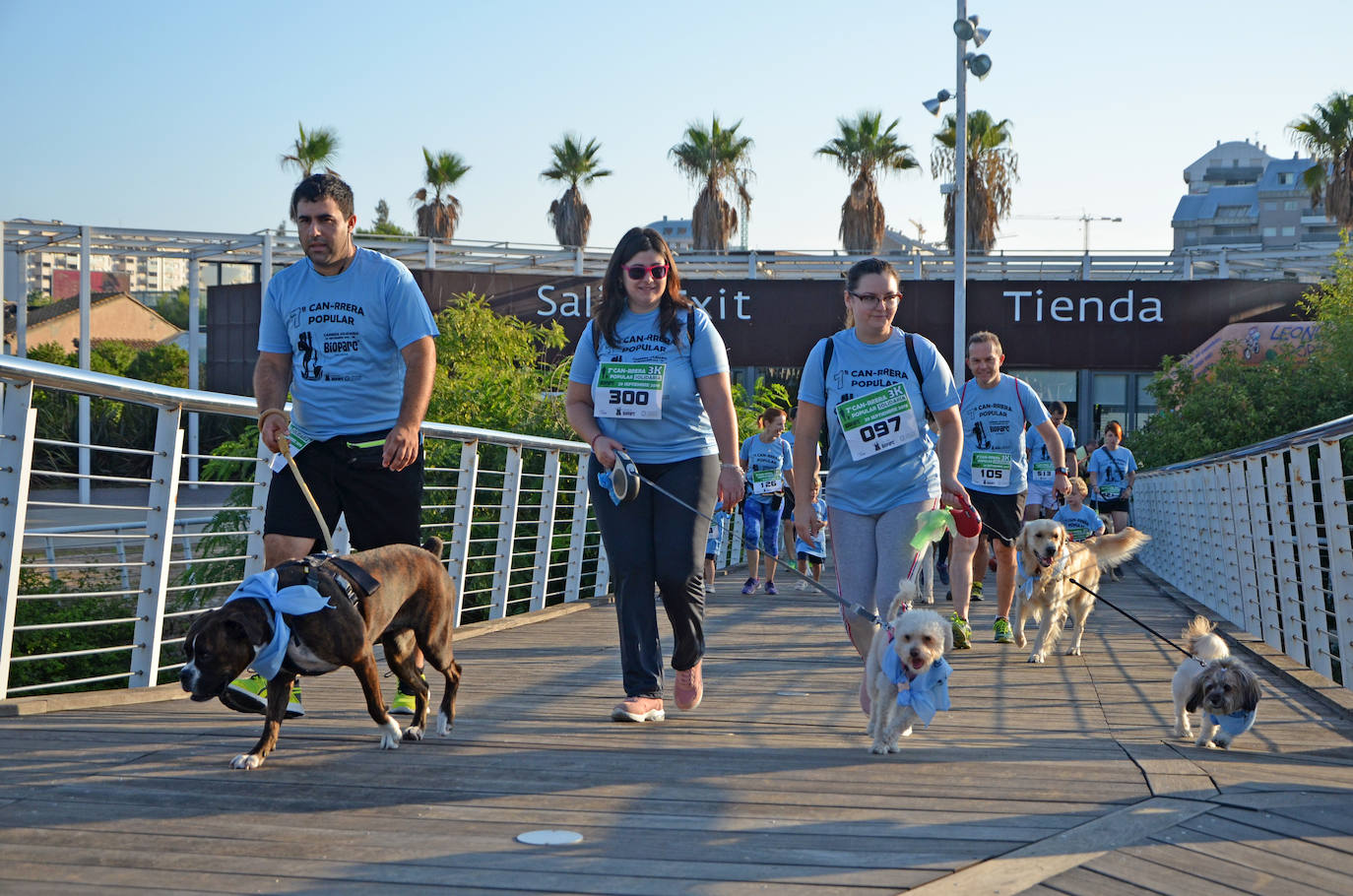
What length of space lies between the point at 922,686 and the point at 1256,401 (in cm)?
1898

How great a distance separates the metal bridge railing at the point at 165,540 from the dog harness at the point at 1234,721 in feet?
12.6

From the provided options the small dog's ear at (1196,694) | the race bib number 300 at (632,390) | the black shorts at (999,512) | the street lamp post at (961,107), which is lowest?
the small dog's ear at (1196,694)

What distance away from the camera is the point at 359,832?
334 centimetres

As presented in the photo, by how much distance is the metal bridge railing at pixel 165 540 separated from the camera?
4707mm

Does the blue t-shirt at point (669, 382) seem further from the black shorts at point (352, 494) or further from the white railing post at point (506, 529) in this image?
the white railing post at point (506, 529)

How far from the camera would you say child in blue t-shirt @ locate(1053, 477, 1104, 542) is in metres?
11.4

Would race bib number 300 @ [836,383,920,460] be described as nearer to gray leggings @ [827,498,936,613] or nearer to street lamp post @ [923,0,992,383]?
gray leggings @ [827,498,936,613]

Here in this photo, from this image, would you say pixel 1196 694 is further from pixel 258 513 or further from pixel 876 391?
pixel 258 513

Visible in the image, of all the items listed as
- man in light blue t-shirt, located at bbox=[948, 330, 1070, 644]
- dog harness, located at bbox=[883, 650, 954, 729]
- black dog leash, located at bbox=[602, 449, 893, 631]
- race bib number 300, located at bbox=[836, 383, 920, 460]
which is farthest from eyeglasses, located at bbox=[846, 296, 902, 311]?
man in light blue t-shirt, located at bbox=[948, 330, 1070, 644]

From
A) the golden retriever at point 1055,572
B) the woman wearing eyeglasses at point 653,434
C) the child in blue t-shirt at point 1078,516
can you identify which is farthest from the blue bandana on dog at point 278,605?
the child in blue t-shirt at point 1078,516

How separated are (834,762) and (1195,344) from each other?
29.1m

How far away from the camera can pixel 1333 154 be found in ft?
118

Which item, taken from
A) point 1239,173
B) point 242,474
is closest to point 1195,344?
point 242,474

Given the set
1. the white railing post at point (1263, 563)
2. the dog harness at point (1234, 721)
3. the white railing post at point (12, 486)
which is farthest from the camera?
the white railing post at point (1263, 563)
